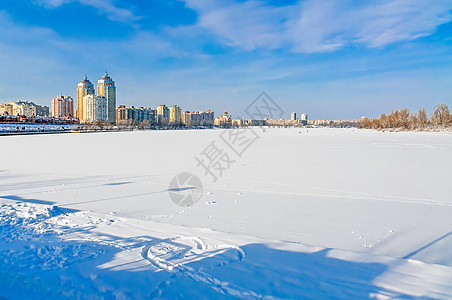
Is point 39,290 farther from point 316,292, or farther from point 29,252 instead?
point 316,292

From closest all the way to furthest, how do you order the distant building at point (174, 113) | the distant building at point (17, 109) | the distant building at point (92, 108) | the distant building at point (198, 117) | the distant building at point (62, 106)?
the distant building at point (92, 108)
the distant building at point (17, 109)
the distant building at point (62, 106)
the distant building at point (174, 113)
the distant building at point (198, 117)

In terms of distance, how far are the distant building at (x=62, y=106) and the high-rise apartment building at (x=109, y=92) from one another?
24.1m

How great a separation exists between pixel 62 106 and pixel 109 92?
33526mm

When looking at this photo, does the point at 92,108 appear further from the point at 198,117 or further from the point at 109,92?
the point at 198,117

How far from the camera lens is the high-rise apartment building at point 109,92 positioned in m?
125

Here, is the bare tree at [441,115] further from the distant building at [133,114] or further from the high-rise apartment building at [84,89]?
the high-rise apartment building at [84,89]

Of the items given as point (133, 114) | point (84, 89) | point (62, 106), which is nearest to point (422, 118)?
point (133, 114)

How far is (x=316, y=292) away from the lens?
2887mm

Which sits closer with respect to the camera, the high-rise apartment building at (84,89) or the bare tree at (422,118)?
the bare tree at (422,118)

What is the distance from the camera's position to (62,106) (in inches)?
5659

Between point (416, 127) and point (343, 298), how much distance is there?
259ft

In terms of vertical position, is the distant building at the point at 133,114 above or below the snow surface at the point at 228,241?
above

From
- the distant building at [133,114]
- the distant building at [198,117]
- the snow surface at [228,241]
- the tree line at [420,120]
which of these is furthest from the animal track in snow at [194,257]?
A: the distant building at [198,117]

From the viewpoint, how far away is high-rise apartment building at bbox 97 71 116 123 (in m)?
125
